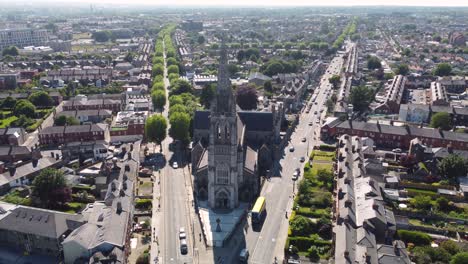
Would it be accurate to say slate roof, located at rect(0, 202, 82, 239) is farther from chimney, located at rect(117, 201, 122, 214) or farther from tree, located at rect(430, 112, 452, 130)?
tree, located at rect(430, 112, 452, 130)

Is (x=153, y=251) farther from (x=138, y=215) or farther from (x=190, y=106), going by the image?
(x=190, y=106)

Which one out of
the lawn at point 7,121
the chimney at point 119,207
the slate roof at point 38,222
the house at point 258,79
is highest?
the house at point 258,79

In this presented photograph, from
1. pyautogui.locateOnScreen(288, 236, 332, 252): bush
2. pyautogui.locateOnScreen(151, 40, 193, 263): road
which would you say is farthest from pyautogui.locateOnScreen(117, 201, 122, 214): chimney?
pyautogui.locateOnScreen(288, 236, 332, 252): bush

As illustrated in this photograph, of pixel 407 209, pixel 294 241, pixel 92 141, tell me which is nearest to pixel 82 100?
pixel 92 141

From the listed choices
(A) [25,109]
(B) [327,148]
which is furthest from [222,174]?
(A) [25,109]

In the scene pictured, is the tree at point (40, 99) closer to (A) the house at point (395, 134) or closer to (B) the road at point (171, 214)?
(B) the road at point (171, 214)

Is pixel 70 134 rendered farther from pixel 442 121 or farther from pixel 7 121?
pixel 442 121

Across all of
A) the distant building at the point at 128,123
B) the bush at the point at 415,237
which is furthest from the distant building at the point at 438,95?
the distant building at the point at 128,123
